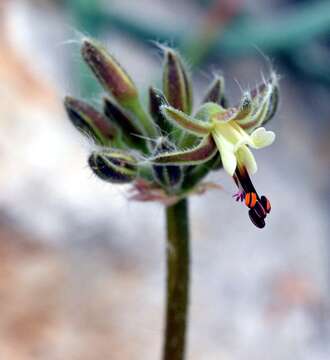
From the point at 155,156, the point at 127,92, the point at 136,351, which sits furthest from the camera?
the point at 136,351

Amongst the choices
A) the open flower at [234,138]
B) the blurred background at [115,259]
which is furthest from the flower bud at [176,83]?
the blurred background at [115,259]

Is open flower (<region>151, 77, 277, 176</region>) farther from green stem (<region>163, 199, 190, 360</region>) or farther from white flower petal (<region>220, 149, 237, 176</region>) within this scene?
green stem (<region>163, 199, 190, 360</region>)

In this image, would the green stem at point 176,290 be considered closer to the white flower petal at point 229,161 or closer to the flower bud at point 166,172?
the flower bud at point 166,172

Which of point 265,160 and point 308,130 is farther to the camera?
point 308,130

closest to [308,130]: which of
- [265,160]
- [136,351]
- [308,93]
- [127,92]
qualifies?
[308,93]

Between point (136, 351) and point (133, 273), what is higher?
point (133, 273)

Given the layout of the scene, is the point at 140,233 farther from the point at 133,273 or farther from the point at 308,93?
the point at 308,93

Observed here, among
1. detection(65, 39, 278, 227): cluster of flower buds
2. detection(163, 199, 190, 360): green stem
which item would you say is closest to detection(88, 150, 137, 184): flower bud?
detection(65, 39, 278, 227): cluster of flower buds
